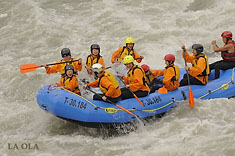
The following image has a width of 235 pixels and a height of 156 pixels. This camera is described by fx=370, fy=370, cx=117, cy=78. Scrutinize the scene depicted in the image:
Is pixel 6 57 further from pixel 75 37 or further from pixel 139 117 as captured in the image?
pixel 139 117

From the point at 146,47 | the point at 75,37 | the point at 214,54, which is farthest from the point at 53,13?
the point at 214,54

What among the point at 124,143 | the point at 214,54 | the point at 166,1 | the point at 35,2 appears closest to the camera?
the point at 124,143

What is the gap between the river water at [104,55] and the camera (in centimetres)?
620

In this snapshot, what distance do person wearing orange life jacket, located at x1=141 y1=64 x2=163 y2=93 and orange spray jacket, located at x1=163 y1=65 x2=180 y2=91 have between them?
36cm

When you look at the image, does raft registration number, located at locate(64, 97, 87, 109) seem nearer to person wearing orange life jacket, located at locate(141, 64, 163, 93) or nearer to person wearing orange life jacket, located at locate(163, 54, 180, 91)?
person wearing orange life jacket, located at locate(141, 64, 163, 93)

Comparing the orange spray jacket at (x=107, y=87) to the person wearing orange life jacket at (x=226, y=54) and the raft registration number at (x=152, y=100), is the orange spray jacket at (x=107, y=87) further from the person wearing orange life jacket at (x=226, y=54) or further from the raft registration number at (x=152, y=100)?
the person wearing orange life jacket at (x=226, y=54)

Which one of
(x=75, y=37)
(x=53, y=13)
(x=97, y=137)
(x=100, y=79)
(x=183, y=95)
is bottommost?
(x=97, y=137)

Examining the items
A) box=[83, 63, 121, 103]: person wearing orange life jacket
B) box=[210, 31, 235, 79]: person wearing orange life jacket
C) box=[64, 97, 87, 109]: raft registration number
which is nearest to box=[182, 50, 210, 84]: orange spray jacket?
box=[210, 31, 235, 79]: person wearing orange life jacket

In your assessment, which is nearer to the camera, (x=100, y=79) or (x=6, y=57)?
(x=100, y=79)

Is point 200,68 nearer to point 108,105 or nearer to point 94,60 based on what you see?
point 108,105

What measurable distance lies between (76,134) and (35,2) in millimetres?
9918

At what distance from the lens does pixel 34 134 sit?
712 cm

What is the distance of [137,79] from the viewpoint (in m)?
6.72

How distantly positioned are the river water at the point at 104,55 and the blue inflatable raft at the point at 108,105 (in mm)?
196
